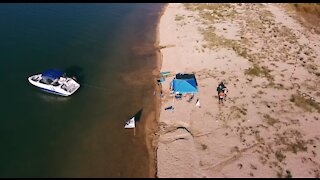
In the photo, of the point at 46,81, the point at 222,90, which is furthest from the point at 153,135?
the point at 46,81

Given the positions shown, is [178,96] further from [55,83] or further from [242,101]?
[55,83]

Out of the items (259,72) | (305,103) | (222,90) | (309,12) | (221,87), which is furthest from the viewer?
(309,12)

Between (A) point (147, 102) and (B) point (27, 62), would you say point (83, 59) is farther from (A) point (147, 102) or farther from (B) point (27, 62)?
(A) point (147, 102)

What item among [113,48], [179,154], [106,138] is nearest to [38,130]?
[106,138]

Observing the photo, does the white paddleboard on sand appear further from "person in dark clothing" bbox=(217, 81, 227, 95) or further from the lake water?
"person in dark clothing" bbox=(217, 81, 227, 95)

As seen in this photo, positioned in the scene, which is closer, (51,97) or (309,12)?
(51,97)

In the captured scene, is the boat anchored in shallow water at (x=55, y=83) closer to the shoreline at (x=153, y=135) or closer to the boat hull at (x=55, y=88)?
the boat hull at (x=55, y=88)
